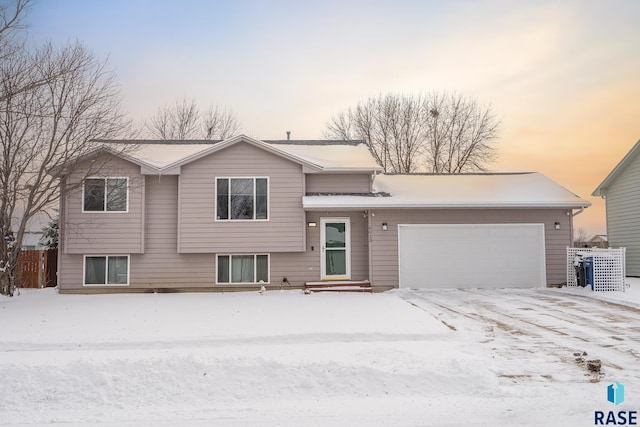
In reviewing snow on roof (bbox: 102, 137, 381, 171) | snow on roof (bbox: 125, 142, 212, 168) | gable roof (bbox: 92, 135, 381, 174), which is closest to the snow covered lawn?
gable roof (bbox: 92, 135, 381, 174)

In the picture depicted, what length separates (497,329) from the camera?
29.4 ft

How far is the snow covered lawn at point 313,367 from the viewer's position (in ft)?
17.0

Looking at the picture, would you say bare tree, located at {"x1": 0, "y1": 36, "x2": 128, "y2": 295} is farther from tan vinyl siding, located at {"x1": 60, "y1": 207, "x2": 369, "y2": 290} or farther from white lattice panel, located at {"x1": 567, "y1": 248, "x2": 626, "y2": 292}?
white lattice panel, located at {"x1": 567, "y1": 248, "x2": 626, "y2": 292}

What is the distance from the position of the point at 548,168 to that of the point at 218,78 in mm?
16155

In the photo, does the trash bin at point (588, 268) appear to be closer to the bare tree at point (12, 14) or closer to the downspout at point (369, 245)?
the downspout at point (369, 245)

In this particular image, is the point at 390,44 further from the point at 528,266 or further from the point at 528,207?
the point at 528,266

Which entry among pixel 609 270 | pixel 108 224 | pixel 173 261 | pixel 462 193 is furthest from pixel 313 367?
pixel 609 270

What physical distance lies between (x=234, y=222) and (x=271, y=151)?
8.04 ft

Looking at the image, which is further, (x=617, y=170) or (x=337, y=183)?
(x=617, y=170)

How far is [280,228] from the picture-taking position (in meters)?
14.8

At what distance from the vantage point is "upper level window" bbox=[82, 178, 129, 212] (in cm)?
1470

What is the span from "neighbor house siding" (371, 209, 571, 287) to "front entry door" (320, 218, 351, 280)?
2.66ft

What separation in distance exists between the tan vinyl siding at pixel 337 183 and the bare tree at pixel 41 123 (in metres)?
6.24

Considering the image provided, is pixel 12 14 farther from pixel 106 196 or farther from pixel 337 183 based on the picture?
pixel 337 183
